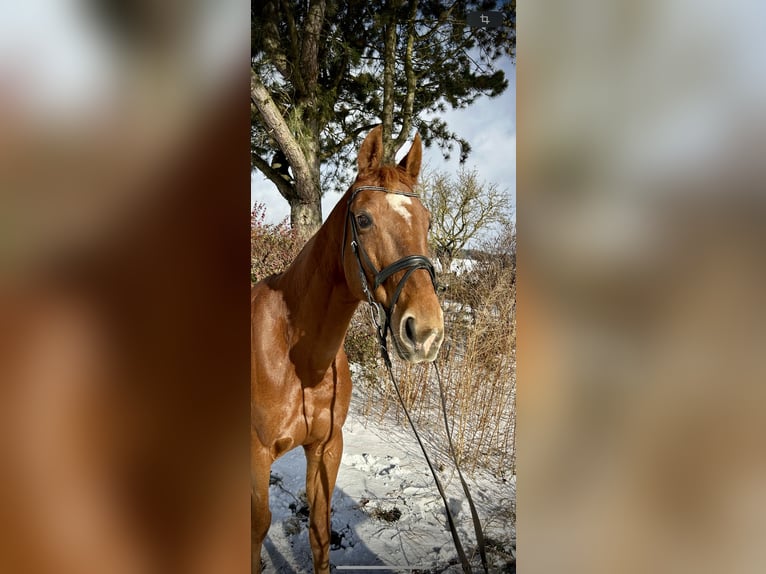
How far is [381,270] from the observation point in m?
1.28

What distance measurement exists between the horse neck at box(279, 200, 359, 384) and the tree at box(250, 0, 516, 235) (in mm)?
124

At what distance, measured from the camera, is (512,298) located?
1.62m

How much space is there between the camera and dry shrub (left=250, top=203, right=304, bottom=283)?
4.93ft

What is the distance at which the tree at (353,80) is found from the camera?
1400 millimetres

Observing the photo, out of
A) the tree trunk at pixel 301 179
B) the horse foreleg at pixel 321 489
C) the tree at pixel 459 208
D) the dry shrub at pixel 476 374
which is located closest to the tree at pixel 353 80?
the tree trunk at pixel 301 179
